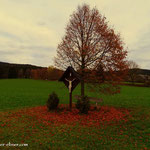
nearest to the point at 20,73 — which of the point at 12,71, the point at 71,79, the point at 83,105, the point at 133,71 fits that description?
the point at 12,71

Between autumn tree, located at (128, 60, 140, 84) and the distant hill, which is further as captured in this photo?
the distant hill

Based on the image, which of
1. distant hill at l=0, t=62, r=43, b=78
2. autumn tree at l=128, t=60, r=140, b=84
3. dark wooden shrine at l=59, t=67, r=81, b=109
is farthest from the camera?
distant hill at l=0, t=62, r=43, b=78

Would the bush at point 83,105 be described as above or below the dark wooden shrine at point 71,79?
below

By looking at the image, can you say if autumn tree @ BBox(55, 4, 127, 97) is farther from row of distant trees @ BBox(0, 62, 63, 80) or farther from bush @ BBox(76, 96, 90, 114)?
row of distant trees @ BBox(0, 62, 63, 80)

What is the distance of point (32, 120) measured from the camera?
8.77 metres

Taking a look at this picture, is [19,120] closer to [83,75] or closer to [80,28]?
[83,75]

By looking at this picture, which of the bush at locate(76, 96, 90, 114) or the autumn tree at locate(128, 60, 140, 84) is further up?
the autumn tree at locate(128, 60, 140, 84)

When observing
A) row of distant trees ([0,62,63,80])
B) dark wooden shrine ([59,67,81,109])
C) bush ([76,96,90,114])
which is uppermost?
row of distant trees ([0,62,63,80])

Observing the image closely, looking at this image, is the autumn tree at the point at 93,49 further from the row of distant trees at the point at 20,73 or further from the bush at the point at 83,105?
the row of distant trees at the point at 20,73

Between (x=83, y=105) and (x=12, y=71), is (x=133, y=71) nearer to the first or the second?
(x=83, y=105)

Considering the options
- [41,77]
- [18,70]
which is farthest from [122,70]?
[18,70]

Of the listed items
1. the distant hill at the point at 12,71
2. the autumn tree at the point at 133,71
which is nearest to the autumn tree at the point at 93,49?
the autumn tree at the point at 133,71

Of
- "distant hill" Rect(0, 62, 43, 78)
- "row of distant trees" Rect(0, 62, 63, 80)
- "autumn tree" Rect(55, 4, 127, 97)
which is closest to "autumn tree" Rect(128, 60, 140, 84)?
"row of distant trees" Rect(0, 62, 63, 80)

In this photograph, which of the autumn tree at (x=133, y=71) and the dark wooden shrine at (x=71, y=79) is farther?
the autumn tree at (x=133, y=71)
